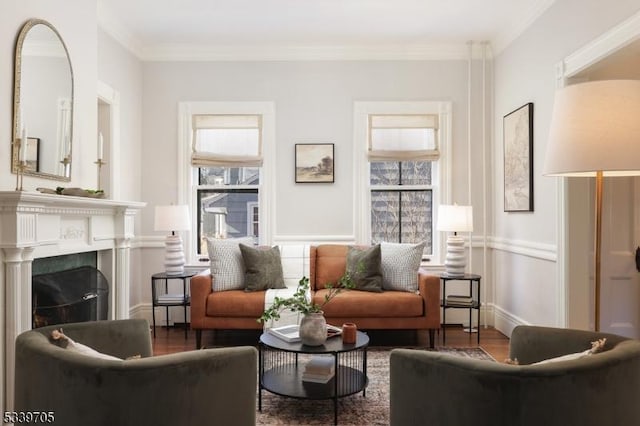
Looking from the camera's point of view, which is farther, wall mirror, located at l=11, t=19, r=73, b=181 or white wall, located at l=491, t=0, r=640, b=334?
white wall, located at l=491, t=0, r=640, b=334

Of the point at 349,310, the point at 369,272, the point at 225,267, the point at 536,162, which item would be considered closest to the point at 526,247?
the point at 536,162

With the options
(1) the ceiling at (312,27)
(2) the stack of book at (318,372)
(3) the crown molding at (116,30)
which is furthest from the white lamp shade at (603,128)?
(3) the crown molding at (116,30)

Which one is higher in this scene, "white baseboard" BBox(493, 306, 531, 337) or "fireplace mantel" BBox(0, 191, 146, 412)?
"fireplace mantel" BBox(0, 191, 146, 412)

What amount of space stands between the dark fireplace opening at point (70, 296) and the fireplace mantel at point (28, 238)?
17 cm

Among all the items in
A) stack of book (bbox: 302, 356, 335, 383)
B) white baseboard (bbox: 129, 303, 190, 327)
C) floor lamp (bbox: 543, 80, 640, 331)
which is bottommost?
white baseboard (bbox: 129, 303, 190, 327)

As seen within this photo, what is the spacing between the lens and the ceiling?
3840 mm

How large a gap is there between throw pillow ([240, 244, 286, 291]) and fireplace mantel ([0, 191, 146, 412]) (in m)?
1.16

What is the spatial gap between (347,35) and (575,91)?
3053 mm

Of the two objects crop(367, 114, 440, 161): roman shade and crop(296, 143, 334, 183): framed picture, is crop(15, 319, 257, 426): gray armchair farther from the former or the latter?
crop(367, 114, 440, 161): roman shade

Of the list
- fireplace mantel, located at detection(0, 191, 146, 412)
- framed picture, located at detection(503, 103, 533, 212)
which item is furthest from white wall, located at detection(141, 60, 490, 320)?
fireplace mantel, located at detection(0, 191, 146, 412)

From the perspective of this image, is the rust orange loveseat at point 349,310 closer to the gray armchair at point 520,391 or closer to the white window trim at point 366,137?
the white window trim at point 366,137

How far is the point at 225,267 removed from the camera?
401 centimetres

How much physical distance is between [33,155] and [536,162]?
3661 mm

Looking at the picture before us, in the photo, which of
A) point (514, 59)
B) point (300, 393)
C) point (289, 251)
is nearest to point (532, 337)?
point (300, 393)
